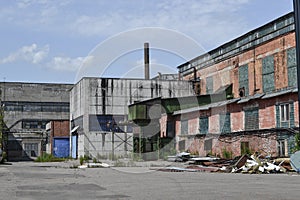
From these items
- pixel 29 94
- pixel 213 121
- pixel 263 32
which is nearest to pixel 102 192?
pixel 213 121

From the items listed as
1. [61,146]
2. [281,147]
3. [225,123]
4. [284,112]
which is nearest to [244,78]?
[225,123]

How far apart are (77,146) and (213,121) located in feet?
58.1

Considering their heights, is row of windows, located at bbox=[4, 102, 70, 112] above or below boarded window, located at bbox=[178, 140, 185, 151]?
above

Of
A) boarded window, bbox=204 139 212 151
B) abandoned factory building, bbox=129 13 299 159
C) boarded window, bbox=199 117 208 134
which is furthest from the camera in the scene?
boarded window, bbox=199 117 208 134

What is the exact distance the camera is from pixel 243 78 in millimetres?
43250

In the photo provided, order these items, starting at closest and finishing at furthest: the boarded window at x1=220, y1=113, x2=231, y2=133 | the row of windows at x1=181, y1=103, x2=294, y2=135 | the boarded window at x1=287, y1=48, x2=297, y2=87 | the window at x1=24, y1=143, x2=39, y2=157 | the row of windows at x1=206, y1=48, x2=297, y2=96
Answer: the row of windows at x1=181, y1=103, x2=294, y2=135
the boarded window at x1=220, y1=113, x2=231, y2=133
the boarded window at x1=287, y1=48, x2=297, y2=87
the row of windows at x1=206, y1=48, x2=297, y2=96
the window at x1=24, y1=143, x2=39, y2=157

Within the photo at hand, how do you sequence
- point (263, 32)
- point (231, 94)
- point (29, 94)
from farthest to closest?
1. point (29, 94)
2. point (231, 94)
3. point (263, 32)

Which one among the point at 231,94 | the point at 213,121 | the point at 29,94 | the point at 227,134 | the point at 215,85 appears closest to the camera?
the point at 227,134

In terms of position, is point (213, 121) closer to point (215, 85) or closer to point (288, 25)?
point (288, 25)

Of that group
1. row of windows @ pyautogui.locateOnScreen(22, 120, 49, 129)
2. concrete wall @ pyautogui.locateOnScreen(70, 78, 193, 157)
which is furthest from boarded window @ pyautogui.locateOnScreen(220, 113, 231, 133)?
row of windows @ pyautogui.locateOnScreen(22, 120, 49, 129)

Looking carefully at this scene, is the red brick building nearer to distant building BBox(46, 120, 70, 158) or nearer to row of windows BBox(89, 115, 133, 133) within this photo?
row of windows BBox(89, 115, 133, 133)

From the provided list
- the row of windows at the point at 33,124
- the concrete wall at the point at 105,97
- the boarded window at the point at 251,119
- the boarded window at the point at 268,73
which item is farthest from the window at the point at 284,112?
the row of windows at the point at 33,124

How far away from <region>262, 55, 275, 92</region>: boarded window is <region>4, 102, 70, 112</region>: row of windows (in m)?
38.4

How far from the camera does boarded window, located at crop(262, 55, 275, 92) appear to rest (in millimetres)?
38500
